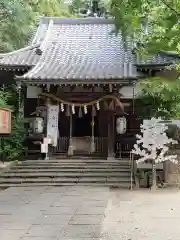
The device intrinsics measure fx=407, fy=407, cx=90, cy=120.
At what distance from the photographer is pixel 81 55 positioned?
18172mm

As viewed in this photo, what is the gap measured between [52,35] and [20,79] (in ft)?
19.4

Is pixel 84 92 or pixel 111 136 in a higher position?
pixel 84 92

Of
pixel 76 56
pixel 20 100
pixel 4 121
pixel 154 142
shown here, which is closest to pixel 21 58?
pixel 20 100

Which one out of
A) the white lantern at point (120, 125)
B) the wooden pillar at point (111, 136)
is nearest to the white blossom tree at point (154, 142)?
the wooden pillar at point (111, 136)

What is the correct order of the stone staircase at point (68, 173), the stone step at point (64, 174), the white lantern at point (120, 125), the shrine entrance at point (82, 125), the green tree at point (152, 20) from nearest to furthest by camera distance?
the green tree at point (152, 20)
the stone staircase at point (68, 173)
the stone step at point (64, 174)
the white lantern at point (120, 125)
the shrine entrance at point (82, 125)

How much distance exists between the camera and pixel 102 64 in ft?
56.2

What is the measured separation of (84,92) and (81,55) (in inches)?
96.3

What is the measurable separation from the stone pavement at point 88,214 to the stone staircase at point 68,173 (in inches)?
46.9

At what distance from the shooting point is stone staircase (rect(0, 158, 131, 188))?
12707 millimetres

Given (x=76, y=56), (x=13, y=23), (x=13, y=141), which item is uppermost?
(x=13, y=23)

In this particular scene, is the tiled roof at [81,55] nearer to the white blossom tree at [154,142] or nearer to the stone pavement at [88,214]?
the white blossom tree at [154,142]

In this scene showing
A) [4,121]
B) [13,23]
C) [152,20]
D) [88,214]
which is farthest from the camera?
[13,23]

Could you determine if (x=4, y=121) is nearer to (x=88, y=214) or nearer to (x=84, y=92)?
(x=84, y=92)

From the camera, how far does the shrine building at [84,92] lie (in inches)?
613
